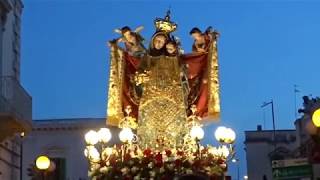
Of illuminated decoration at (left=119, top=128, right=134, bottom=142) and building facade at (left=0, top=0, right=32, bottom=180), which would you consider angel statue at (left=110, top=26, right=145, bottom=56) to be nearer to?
illuminated decoration at (left=119, top=128, right=134, bottom=142)

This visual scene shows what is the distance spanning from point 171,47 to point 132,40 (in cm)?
101

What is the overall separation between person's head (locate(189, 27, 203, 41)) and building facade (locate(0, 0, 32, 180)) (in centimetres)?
723

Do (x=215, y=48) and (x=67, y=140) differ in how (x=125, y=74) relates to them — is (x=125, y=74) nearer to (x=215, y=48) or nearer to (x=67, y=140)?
(x=215, y=48)

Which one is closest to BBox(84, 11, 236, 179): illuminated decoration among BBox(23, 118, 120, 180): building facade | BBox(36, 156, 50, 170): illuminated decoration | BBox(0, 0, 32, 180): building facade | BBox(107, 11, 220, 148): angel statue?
BBox(107, 11, 220, 148): angel statue

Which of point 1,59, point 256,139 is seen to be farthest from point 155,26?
point 256,139

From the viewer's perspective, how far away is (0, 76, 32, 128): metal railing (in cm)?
2228

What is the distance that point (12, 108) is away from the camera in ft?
74.2

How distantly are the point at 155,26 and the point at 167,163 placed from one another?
386 cm

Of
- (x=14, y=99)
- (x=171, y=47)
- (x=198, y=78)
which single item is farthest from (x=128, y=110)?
(x=14, y=99)

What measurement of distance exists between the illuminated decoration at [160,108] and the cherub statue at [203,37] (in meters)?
0.02

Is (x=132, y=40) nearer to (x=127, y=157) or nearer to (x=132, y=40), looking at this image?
(x=132, y=40)

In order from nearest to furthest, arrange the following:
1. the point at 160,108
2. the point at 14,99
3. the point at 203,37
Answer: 1. the point at 160,108
2. the point at 203,37
3. the point at 14,99

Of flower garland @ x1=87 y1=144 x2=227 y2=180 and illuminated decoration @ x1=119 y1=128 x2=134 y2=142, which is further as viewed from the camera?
illuminated decoration @ x1=119 y1=128 x2=134 y2=142

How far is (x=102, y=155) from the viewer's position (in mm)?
15492
